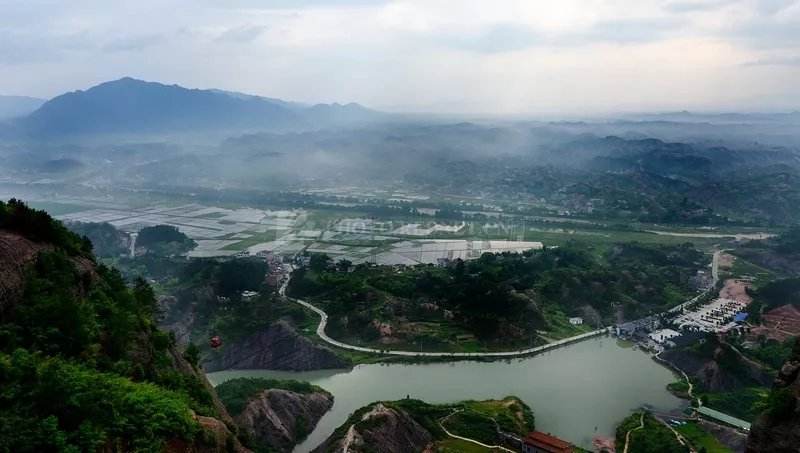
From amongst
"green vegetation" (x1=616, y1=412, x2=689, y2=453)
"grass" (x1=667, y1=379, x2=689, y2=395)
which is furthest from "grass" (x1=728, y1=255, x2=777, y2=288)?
"green vegetation" (x1=616, y1=412, x2=689, y2=453)

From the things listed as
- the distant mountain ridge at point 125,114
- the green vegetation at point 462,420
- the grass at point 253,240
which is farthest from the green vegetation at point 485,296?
the distant mountain ridge at point 125,114

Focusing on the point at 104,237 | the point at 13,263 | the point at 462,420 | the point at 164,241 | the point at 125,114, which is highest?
the point at 125,114

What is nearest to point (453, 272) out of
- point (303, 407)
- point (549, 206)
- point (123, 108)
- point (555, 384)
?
point (555, 384)

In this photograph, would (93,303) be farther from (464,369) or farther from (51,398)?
(464,369)

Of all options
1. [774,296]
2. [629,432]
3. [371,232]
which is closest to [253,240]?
[371,232]

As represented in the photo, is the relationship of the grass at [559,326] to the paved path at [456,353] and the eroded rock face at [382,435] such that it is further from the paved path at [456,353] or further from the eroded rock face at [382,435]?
the eroded rock face at [382,435]

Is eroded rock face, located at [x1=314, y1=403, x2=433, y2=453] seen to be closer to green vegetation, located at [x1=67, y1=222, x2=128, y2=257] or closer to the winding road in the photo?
the winding road

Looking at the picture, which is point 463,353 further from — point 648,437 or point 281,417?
point 281,417
